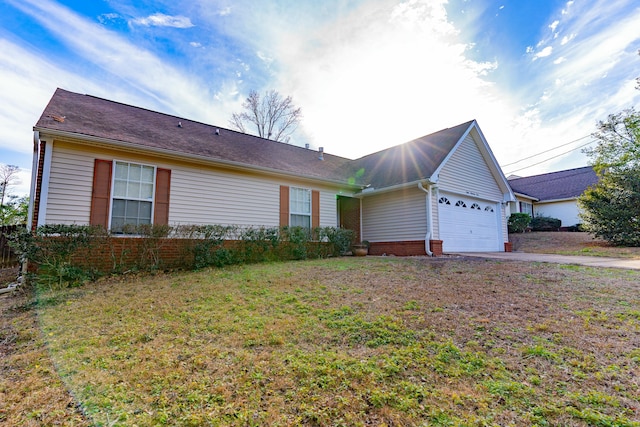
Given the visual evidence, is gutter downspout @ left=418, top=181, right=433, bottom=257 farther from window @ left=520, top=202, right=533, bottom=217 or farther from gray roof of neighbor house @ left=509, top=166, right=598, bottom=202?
gray roof of neighbor house @ left=509, top=166, right=598, bottom=202

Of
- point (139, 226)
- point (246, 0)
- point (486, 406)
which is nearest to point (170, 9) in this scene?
point (246, 0)

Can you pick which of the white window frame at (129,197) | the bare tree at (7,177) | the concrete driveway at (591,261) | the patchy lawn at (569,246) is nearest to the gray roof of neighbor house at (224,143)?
the white window frame at (129,197)

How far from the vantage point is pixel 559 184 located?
2567 centimetres

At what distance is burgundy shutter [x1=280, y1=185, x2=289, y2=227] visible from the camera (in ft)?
35.1

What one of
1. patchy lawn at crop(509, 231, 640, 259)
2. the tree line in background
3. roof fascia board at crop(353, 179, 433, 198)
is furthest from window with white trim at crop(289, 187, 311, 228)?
the tree line in background

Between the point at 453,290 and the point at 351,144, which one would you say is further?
the point at 351,144

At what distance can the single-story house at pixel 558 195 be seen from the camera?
23.3 metres

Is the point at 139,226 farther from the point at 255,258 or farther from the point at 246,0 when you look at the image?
the point at 246,0

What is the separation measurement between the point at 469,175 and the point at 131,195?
12.3 m

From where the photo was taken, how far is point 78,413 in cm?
220

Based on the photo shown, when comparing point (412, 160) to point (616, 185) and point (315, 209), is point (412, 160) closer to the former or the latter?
point (315, 209)

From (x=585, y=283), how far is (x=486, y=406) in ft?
16.3

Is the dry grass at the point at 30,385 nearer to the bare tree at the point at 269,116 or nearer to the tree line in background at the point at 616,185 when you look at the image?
the tree line in background at the point at 616,185

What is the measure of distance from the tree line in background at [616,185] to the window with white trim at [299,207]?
14.3 m
